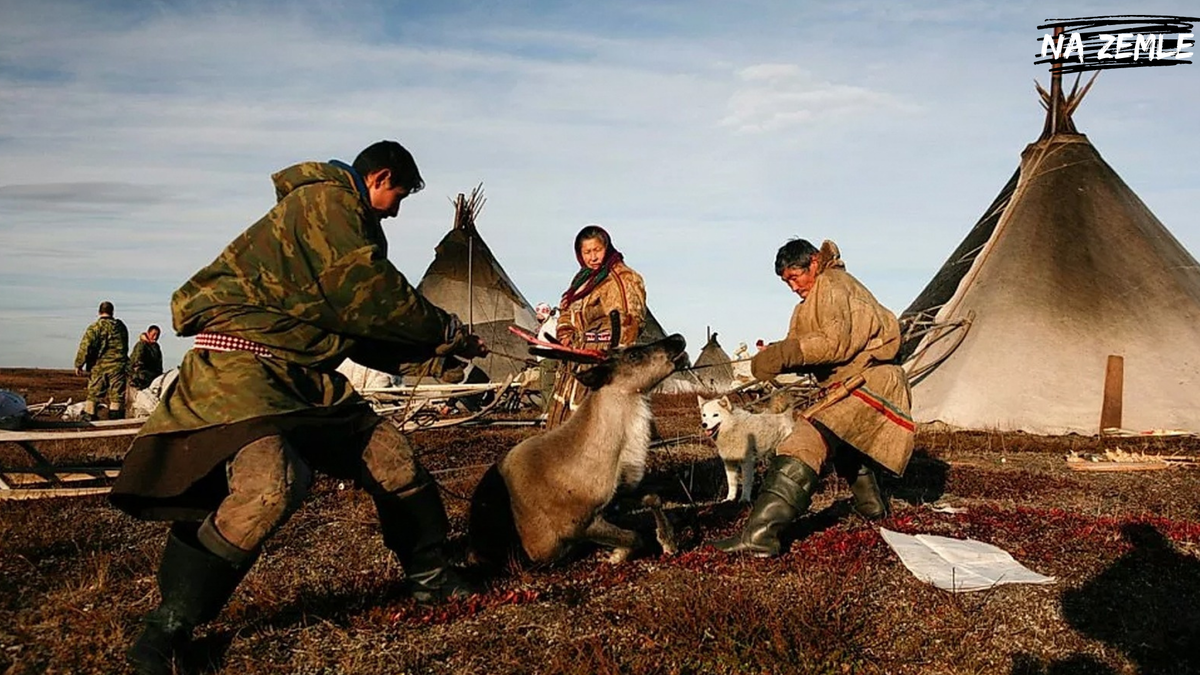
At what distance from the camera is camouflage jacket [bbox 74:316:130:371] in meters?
15.4

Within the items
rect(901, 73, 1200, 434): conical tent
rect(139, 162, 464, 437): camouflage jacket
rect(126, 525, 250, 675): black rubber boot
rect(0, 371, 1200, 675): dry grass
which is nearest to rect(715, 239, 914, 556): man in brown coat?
rect(0, 371, 1200, 675): dry grass

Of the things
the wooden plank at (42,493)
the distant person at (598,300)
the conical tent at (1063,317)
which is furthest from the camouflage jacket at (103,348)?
the conical tent at (1063,317)

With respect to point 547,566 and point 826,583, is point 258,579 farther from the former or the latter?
point 826,583

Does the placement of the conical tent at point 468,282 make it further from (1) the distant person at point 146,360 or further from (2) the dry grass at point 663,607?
(2) the dry grass at point 663,607

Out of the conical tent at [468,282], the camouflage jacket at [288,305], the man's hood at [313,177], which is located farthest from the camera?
the conical tent at [468,282]

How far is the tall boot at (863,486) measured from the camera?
6.48m

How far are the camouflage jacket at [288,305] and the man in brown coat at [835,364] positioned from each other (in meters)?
2.60

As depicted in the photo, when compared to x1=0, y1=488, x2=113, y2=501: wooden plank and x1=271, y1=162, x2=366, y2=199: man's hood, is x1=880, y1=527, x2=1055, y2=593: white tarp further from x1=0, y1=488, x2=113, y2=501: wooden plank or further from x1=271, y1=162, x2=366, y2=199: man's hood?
x1=0, y1=488, x2=113, y2=501: wooden plank

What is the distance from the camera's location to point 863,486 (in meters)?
6.53

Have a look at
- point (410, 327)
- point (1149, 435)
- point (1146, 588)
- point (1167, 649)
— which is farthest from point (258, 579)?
point (1149, 435)

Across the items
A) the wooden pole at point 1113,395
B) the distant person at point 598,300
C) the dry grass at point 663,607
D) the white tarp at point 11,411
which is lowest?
the dry grass at point 663,607

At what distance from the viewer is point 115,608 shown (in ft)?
14.3

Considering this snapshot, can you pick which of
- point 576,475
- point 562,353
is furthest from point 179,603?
point 562,353

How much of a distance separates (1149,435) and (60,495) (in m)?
13.0
